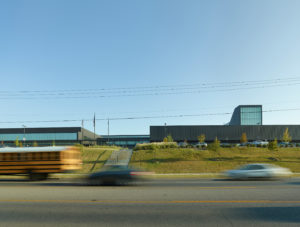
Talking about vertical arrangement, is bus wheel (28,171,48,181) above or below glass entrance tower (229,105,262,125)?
below

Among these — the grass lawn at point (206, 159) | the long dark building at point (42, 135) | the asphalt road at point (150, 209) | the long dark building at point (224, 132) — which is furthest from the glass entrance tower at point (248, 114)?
the asphalt road at point (150, 209)

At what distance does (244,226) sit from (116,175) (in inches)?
313

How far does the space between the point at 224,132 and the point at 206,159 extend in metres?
52.8

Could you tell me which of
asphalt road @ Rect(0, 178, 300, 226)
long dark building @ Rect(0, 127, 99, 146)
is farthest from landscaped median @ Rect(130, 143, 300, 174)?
long dark building @ Rect(0, 127, 99, 146)

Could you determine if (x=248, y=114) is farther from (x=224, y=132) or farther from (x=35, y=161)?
(x=35, y=161)

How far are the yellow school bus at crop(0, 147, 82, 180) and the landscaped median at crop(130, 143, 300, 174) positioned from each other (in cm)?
1820

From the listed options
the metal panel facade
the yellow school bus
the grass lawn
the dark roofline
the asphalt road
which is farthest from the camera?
the dark roofline

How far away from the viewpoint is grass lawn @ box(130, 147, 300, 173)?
3356cm

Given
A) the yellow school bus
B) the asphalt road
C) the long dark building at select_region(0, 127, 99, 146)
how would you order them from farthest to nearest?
1. the long dark building at select_region(0, 127, 99, 146)
2. the yellow school bus
3. the asphalt road

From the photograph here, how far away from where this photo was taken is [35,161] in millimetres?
15211

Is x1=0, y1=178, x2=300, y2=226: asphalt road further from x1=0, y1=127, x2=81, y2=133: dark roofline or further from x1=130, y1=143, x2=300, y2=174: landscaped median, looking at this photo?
x1=0, y1=127, x2=81, y2=133: dark roofline

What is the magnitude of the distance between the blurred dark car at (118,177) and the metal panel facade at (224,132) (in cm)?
7448

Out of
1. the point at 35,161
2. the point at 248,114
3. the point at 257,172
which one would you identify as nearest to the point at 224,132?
the point at 248,114

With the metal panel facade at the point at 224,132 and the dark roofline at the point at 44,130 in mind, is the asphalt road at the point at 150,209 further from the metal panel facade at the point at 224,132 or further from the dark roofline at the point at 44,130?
the dark roofline at the point at 44,130
